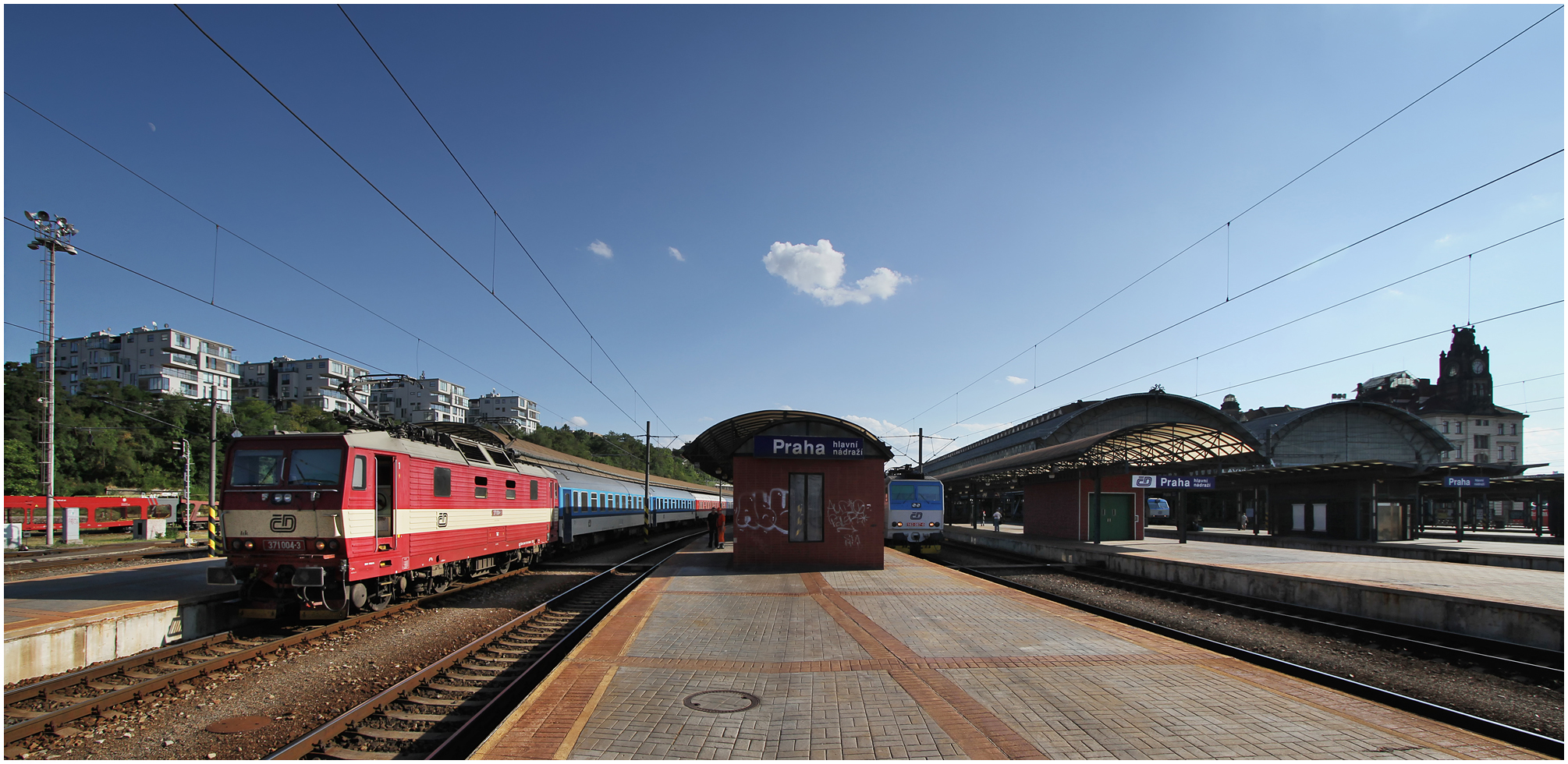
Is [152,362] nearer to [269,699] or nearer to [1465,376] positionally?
[269,699]

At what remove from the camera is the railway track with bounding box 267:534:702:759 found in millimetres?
6633

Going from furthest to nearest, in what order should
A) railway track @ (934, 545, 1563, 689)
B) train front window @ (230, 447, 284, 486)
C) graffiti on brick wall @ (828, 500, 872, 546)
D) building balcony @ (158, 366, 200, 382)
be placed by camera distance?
building balcony @ (158, 366, 200, 382), graffiti on brick wall @ (828, 500, 872, 546), train front window @ (230, 447, 284, 486), railway track @ (934, 545, 1563, 689)

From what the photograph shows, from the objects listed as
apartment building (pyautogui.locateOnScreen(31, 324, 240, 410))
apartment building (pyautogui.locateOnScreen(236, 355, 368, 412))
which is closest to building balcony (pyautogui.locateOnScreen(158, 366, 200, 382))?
apartment building (pyautogui.locateOnScreen(31, 324, 240, 410))

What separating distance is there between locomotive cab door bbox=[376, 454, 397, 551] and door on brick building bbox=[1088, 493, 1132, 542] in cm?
2657

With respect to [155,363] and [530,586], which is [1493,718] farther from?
[155,363]

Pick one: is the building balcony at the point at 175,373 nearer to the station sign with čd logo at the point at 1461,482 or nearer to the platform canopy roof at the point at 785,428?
the platform canopy roof at the point at 785,428

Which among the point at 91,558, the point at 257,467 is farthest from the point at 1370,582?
the point at 91,558

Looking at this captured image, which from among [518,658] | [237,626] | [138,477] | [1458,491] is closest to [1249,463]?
[1458,491]

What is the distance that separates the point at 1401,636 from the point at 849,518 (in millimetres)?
11171

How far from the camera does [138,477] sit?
56.7 metres

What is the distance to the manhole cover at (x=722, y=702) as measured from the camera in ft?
23.0

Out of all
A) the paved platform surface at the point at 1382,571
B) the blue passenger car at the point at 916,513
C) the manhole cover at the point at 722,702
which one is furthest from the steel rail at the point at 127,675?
the blue passenger car at the point at 916,513

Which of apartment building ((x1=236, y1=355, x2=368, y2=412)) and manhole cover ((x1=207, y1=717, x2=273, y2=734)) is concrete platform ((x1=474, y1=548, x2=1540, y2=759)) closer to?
manhole cover ((x1=207, y1=717, x2=273, y2=734))

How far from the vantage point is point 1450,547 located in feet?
88.3
